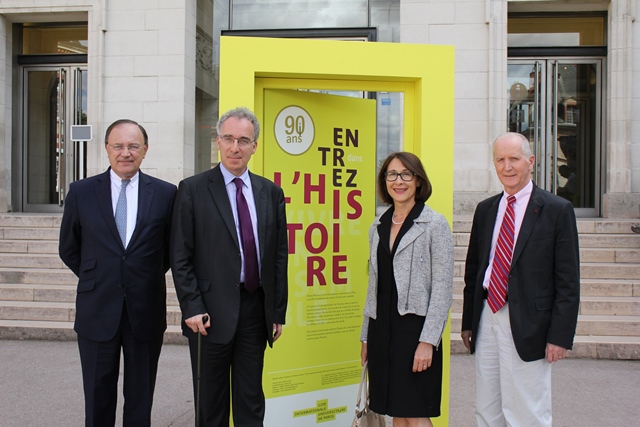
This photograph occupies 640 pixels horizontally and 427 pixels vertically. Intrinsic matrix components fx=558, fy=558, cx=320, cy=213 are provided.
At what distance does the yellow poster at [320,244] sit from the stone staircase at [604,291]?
2.28 meters

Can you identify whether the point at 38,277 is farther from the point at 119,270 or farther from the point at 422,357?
the point at 422,357

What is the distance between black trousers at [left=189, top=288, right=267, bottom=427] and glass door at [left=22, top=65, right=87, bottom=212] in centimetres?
937

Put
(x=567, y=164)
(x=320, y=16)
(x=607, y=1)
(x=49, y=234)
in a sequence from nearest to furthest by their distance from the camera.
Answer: (x=49, y=234) → (x=607, y=1) → (x=567, y=164) → (x=320, y=16)

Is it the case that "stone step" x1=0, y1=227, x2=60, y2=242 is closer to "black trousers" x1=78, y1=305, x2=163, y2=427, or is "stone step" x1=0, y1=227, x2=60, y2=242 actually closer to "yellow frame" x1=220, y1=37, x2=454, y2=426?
"black trousers" x1=78, y1=305, x2=163, y2=427

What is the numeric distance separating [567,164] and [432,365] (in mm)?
8654

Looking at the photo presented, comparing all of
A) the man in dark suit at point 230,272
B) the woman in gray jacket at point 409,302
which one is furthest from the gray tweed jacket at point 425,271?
the man in dark suit at point 230,272

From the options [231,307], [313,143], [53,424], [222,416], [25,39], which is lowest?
[53,424]

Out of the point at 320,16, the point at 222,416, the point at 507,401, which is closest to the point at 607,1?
the point at 320,16

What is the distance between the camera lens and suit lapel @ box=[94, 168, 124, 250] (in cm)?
296

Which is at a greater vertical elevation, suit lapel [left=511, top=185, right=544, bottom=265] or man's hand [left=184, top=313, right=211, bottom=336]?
suit lapel [left=511, top=185, right=544, bottom=265]

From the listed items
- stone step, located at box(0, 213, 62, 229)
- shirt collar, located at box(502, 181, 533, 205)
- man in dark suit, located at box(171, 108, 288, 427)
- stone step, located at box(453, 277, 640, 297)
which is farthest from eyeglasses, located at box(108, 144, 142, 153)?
stone step, located at box(0, 213, 62, 229)

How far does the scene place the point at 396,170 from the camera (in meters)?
2.93

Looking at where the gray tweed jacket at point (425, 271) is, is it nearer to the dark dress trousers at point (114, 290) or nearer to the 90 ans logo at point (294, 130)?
the 90 ans logo at point (294, 130)

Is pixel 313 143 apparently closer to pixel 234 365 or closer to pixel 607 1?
pixel 234 365
